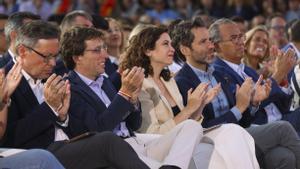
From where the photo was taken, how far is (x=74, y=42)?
6.18 meters

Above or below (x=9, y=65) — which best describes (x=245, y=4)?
below

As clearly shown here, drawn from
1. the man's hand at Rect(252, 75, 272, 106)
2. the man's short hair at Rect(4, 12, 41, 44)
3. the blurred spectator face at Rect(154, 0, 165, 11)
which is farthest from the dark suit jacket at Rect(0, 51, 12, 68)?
the blurred spectator face at Rect(154, 0, 165, 11)

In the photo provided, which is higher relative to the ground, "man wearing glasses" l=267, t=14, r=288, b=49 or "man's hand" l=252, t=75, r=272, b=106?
"man's hand" l=252, t=75, r=272, b=106

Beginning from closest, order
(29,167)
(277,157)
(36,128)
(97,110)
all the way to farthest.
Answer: (29,167), (36,128), (97,110), (277,157)

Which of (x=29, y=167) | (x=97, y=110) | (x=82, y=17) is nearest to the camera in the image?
(x=29, y=167)

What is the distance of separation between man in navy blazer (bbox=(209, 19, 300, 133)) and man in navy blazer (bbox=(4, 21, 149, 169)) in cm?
206

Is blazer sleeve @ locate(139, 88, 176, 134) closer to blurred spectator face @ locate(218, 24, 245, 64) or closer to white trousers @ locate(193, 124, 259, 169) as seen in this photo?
white trousers @ locate(193, 124, 259, 169)

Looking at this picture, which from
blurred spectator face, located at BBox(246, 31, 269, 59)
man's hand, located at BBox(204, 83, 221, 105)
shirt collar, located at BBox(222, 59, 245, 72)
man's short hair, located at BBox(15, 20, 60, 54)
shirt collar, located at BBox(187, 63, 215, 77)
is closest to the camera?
man's short hair, located at BBox(15, 20, 60, 54)

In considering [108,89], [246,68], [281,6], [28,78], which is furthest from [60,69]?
[281,6]

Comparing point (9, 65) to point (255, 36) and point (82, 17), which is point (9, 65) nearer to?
point (82, 17)

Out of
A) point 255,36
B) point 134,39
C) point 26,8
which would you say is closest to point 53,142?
point 134,39

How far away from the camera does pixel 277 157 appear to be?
6457mm

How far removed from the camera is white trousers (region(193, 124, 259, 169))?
595cm

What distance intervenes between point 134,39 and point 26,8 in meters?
7.54
